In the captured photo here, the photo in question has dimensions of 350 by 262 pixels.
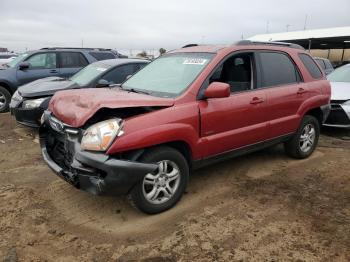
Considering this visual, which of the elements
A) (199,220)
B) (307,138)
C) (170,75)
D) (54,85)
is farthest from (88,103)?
(54,85)

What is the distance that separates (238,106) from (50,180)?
264cm

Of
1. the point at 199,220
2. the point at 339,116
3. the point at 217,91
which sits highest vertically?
the point at 217,91

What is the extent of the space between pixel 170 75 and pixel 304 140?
270cm

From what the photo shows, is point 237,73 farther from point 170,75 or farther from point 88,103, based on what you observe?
point 88,103

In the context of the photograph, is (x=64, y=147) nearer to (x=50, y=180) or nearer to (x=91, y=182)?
(x=91, y=182)

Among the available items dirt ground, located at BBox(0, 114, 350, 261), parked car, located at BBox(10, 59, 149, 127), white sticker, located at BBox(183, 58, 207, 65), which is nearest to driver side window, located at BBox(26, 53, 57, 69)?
parked car, located at BBox(10, 59, 149, 127)

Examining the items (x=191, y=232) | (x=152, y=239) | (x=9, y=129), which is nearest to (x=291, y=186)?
(x=191, y=232)

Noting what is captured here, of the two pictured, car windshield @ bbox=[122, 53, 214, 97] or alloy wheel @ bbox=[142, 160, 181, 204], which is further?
car windshield @ bbox=[122, 53, 214, 97]

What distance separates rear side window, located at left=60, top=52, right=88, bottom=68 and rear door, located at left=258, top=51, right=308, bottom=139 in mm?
6641

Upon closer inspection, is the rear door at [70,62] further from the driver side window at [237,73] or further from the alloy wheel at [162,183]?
the alloy wheel at [162,183]

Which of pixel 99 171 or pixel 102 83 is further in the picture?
pixel 102 83

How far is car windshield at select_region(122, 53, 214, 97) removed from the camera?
171 inches

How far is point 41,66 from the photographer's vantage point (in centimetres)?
1033

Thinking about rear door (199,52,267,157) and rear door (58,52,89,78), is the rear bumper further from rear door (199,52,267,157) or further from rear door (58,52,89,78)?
rear door (58,52,89,78)
